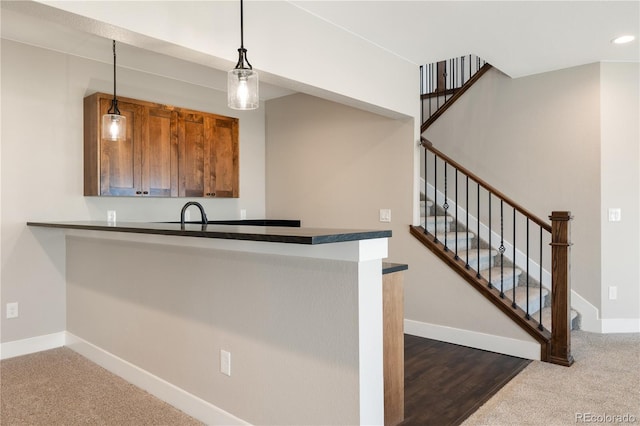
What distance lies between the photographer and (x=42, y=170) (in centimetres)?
353

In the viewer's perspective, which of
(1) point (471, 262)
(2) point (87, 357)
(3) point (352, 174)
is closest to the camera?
(2) point (87, 357)

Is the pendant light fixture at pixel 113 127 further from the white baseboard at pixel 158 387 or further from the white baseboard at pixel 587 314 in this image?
the white baseboard at pixel 587 314

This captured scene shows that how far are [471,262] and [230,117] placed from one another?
2933 mm

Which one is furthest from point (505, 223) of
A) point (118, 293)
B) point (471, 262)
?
point (118, 293)

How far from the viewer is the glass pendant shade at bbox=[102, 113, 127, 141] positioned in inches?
131

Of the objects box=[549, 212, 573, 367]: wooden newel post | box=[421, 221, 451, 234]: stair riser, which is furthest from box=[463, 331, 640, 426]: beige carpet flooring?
box=[421, 221, 451, 234]: stair riser

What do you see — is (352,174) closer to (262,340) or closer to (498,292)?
(498,292)

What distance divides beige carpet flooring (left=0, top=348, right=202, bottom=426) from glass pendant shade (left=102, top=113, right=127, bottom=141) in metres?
1.76

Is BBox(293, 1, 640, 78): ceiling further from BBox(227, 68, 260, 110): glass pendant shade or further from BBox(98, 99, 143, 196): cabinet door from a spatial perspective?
BBox(98, 99, 143, 196): cabinet door

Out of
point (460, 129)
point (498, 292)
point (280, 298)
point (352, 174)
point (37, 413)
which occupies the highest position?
point (460, 129)

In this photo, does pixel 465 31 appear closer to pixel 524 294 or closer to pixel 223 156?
pixel 524 294

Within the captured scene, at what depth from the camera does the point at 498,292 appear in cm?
366

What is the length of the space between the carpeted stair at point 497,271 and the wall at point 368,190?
0.30 meters

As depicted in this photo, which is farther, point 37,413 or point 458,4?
point 458,4
